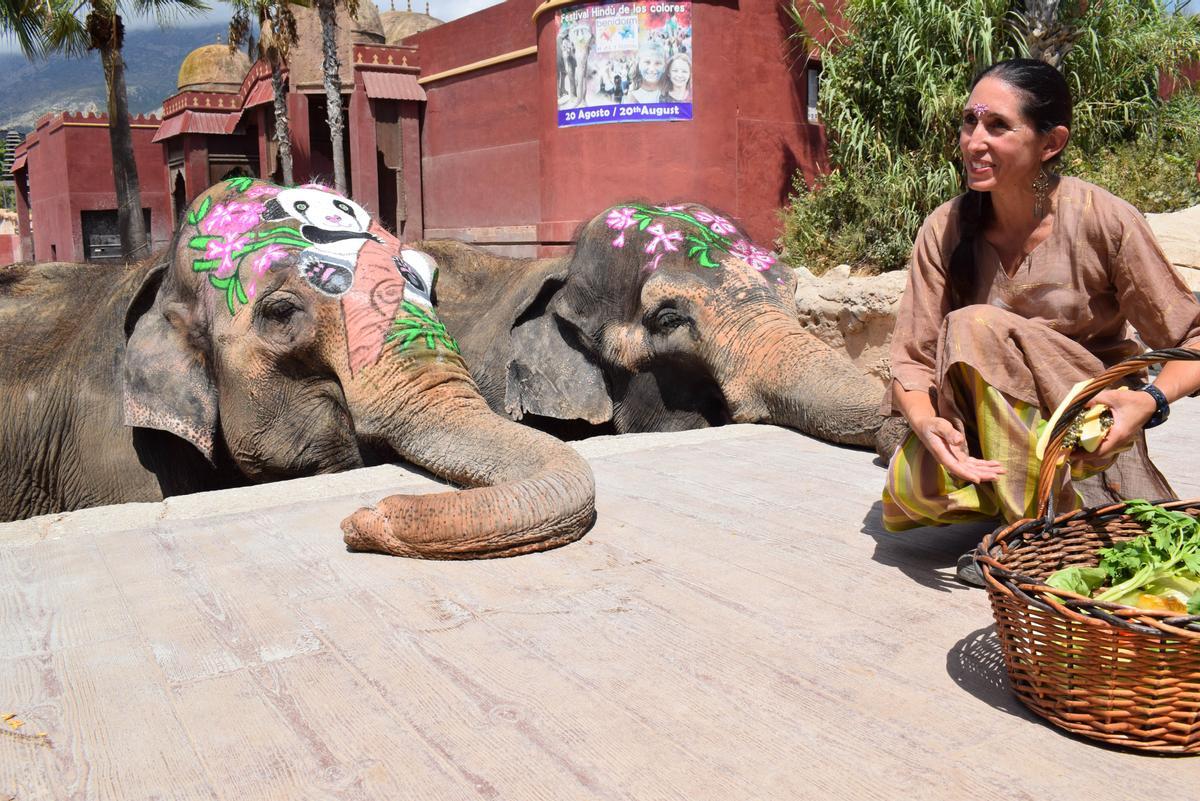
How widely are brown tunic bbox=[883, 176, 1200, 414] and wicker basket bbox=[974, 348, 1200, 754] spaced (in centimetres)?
74

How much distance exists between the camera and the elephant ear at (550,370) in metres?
5.23

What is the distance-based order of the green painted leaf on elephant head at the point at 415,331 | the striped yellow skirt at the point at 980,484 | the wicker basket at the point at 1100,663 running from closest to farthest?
1. the wicker basket at the point at 1100,663
2. the striped yellow skirt at the point at 980,484
3. the green painted leaf on elephant head at the point at 415,331

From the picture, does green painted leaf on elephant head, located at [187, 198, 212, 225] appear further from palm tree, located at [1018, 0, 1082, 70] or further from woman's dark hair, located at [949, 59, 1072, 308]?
palm tree, located at [1018, 0, 1082, 70]

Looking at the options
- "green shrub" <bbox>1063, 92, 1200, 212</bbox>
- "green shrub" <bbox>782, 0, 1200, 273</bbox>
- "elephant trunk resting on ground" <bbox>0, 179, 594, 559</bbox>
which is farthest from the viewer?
"green shrub" <bbox>1063, 92, 1200, 212</bbox>

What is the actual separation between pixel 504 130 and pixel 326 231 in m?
13.4

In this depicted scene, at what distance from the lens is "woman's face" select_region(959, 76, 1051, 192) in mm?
2609

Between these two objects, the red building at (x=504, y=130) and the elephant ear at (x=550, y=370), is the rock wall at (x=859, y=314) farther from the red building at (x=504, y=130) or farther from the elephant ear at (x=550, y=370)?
the red building at (x=504, y=130)

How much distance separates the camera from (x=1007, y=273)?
110 inches

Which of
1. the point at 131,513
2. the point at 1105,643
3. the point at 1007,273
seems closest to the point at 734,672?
the point at 1105,643

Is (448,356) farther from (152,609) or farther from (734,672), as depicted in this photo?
(734,672)

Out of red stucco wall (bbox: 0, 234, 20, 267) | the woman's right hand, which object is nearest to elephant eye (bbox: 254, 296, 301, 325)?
the woman's right hand

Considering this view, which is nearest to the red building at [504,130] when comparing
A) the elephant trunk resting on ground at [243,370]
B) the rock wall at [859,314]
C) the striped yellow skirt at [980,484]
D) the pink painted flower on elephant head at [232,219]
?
the rock wall at [859,314]

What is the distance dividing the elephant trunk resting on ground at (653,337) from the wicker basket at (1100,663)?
2.48m

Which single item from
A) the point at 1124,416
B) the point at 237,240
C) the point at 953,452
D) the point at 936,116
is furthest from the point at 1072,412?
the point at 936,116
